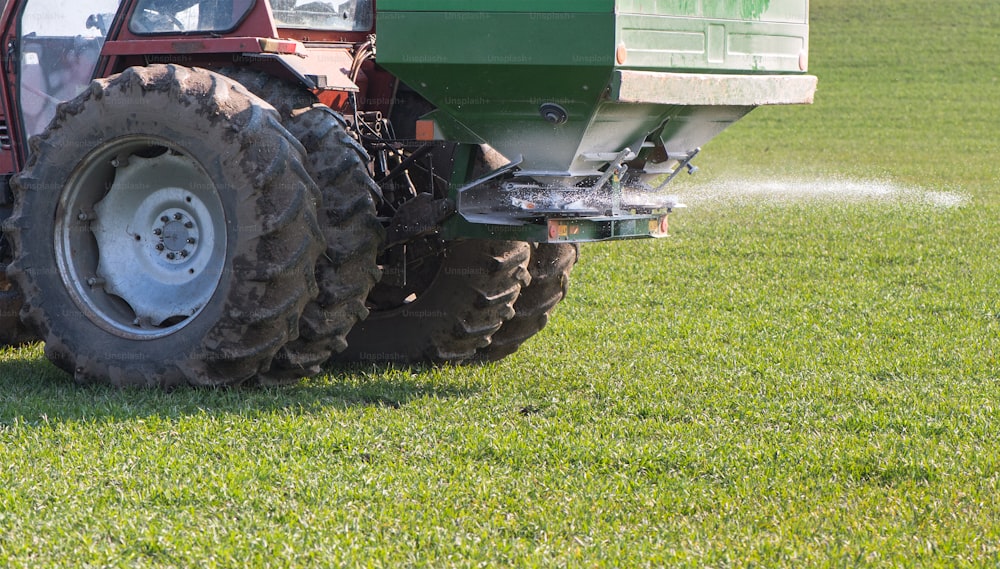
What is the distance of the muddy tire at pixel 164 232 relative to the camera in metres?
6.14

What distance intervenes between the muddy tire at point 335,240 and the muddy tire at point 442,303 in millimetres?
727

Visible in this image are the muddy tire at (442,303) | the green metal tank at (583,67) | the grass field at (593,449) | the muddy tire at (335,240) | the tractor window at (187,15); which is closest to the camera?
the grass field at (593,449)

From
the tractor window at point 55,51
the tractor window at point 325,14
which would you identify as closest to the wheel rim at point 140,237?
the tractor window at point 55,51

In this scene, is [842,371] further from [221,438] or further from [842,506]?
[221,438]

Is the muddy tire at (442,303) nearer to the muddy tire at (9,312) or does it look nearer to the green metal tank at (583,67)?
the green metal tank at (583,67)

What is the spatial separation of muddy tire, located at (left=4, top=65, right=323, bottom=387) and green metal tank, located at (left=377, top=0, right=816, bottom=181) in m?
0.81

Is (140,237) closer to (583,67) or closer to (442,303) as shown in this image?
(442,303)

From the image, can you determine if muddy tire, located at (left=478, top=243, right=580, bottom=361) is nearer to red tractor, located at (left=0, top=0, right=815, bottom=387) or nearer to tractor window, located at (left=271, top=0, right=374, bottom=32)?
red tractor, located at (left=0, top=0, right=815, bottom=387)

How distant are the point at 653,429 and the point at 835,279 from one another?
5363 mm

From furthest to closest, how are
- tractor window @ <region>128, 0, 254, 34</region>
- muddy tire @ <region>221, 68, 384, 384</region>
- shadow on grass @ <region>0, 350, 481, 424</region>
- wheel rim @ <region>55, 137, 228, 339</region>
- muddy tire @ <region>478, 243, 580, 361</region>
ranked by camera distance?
muddy tire @ <region>478, 243, 580, 361</region>
tractor window @ <region>128, 0, 254, 34</region>
wheel rim @ <region>55, 137, 228, 339</region>
muddy tire @ <region>221, 68, 384, 384</region>
shadow on grass @ <region>0, 350, 481, 424</region>

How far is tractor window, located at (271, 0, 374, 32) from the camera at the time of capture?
7031mm

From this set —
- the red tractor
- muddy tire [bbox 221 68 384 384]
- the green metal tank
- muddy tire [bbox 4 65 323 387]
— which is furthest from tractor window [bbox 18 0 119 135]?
the green metal tank

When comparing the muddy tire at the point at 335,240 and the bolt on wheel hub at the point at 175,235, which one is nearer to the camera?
the muddy tire at the point at 335,240

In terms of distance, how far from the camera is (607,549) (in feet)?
14.8
